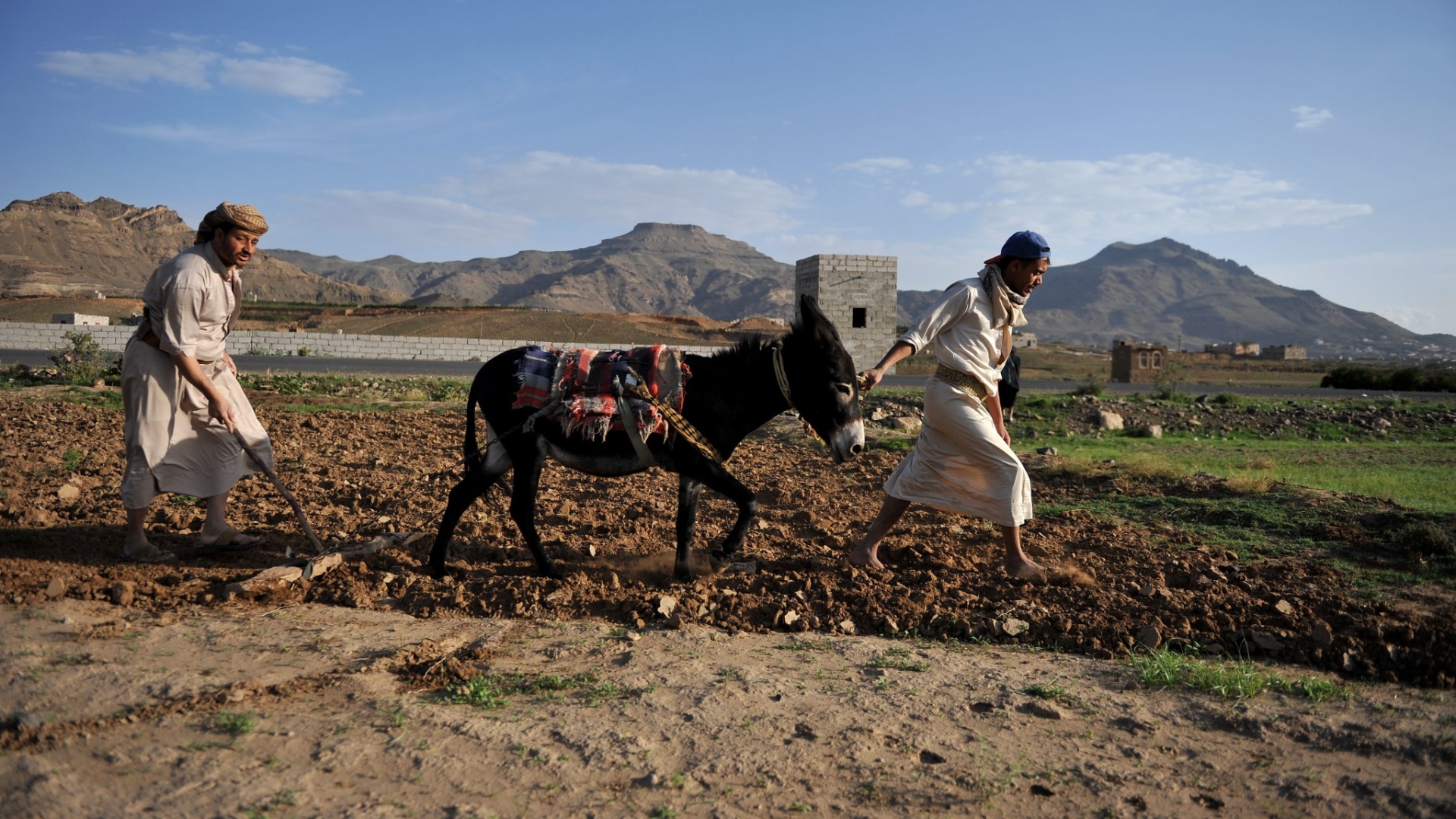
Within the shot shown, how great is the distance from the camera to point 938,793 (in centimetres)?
290

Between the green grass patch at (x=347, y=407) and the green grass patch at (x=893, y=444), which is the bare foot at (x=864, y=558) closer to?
the green grass patch at (x=893, y=444)

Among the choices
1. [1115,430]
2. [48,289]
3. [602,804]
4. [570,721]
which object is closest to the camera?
[602,804]

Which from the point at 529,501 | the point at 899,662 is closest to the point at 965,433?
the point at 899,662

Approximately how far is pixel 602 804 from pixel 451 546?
11.6ft

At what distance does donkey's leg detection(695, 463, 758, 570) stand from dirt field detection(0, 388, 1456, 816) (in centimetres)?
23

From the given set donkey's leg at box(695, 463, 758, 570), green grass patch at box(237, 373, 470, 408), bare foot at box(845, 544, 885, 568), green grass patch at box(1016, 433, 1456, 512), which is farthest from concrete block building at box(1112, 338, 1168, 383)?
donkey's leg at box(695, 463, 758, 570)

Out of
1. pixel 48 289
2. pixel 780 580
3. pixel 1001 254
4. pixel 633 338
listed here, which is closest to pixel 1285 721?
pixel 780 580

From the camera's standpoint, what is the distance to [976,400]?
17.4ft

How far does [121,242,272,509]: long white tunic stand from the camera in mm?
4945

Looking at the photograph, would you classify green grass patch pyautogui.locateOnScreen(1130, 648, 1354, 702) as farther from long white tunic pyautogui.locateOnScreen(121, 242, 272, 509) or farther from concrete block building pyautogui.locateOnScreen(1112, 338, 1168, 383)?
concrete block building pyautogui.locateOnScreen(1112, 338, 1168, 383)

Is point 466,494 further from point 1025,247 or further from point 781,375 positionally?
point 1025,247

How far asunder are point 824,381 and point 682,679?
77.9 inches

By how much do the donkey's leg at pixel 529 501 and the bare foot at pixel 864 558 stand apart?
5.73 feet

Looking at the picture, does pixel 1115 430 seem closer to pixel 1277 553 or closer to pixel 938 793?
pixel 1277 553
